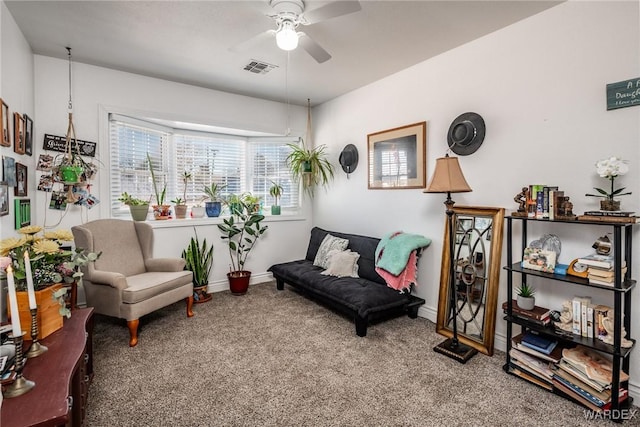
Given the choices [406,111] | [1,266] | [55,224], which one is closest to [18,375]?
[1,266]

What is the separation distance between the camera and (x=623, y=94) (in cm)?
196

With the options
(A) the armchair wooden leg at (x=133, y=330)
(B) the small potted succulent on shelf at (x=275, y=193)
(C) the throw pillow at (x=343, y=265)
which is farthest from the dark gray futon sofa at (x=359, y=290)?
(A) the armchair wooden leg at (x=133, y=330)

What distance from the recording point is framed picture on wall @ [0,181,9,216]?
2092 mm

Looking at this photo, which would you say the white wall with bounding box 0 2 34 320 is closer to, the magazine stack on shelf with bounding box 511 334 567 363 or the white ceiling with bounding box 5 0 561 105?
the white ceiling with bounding box 5 0 561 105

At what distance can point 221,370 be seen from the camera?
2.30 metres

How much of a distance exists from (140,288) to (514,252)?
307 cm

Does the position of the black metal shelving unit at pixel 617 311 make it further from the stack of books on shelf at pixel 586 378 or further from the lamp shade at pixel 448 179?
the lamp shade at pixel 448 179

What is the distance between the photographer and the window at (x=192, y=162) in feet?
11.8

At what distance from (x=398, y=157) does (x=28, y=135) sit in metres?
3.42

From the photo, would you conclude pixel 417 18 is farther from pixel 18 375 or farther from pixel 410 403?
pixel 18 375

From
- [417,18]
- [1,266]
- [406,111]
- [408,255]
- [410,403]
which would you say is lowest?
[410,403]

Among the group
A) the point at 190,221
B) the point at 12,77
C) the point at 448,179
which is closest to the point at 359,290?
the point at 448,179

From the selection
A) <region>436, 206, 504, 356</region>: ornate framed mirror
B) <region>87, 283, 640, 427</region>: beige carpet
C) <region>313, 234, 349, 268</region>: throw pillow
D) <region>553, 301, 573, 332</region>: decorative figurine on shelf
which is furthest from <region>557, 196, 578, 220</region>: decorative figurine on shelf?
<region>313, 234, 349, 268</region>: throw pillow

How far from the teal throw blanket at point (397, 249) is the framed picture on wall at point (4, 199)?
2.94 m
